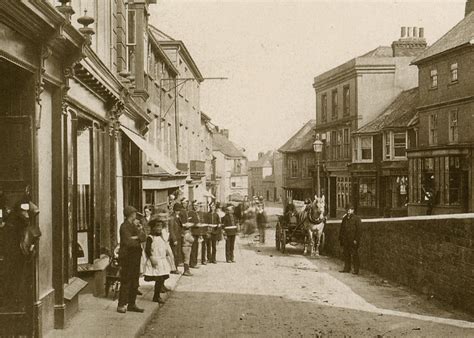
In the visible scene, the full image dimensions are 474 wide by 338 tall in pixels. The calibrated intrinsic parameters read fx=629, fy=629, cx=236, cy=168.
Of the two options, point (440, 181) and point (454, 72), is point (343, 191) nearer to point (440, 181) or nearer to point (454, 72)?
point (440, 181)

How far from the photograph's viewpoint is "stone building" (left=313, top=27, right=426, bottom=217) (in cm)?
3894

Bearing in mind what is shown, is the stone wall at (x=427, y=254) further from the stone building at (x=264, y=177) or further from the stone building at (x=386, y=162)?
the stone building at (x=264, y=177)

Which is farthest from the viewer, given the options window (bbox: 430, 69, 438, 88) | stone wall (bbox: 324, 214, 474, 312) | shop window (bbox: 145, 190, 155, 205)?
window (bbox: 430, 69, 438, 88)

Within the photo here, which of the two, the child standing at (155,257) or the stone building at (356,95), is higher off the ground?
the stone building at (356,95)

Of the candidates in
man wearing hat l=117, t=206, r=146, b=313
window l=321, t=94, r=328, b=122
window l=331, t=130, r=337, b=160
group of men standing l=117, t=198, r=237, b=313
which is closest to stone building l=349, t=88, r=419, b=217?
window l=331, t=130, r=337, b=160

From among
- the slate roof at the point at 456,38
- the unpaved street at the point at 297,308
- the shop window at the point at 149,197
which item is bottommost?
the unpaved street at the point at 297,308

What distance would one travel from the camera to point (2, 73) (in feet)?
22.6

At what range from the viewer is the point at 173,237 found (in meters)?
14.3

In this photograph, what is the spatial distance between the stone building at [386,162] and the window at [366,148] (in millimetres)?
61

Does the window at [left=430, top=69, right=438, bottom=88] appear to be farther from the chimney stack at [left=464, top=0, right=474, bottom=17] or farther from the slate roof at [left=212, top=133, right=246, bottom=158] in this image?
the slate roof at [left=212, top=133, right=246, bottom=158]

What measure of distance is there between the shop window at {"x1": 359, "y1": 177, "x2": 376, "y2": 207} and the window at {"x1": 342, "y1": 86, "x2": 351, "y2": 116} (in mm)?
4824

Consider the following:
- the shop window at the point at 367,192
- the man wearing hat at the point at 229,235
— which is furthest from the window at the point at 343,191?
the man wearing hat at the point at 229,235

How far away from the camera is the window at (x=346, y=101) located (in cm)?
4034

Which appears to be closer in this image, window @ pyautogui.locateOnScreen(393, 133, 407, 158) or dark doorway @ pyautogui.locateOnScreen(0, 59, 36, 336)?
dark doorway @ pyautogui.locateOnScreen(0, 59, 36, 336)
